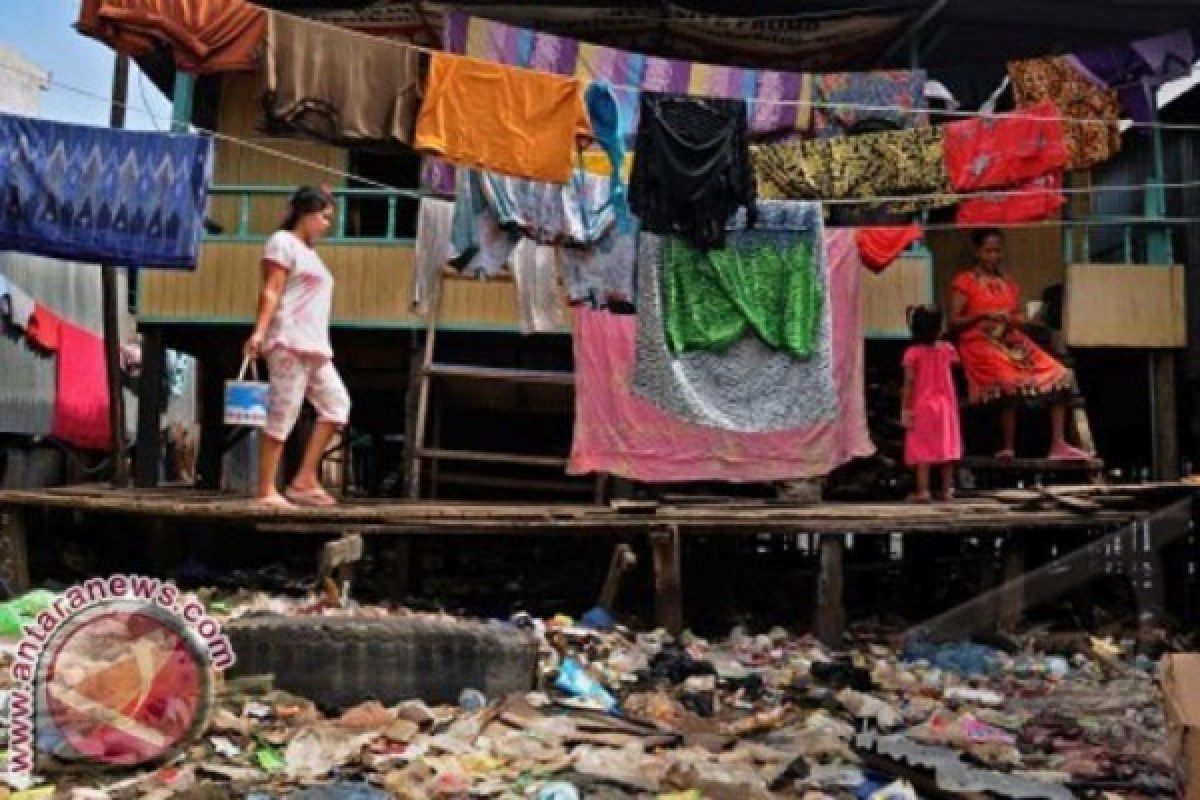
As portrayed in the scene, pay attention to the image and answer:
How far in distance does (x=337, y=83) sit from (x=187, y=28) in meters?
1.04

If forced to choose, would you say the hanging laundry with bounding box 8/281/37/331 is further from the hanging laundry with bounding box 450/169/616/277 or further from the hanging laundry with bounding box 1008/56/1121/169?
the hanging laundry with bounding box 1008/56/1121/169

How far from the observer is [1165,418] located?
9938mm

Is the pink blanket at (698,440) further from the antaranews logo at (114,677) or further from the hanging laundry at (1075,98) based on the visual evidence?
the antaranews logo at (114,677)

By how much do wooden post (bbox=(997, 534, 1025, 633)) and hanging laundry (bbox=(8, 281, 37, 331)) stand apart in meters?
10.5

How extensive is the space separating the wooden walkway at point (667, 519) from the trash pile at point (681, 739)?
990 mm

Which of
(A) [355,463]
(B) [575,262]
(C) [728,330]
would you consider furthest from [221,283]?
(A) [355,463]

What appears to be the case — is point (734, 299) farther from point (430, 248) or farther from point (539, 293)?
point (430, 248)

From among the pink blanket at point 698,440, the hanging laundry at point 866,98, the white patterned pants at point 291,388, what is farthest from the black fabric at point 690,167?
the white patterned pants at point 291,388

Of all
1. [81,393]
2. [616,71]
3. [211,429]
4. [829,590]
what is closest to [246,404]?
[829,590]

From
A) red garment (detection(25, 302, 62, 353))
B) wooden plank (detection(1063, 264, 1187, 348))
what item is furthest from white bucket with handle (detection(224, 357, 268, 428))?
red garment (detection(25, 302, 62, 353))

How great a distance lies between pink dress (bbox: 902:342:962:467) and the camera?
26.2ft

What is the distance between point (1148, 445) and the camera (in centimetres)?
1174

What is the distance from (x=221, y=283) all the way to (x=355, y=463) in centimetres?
821

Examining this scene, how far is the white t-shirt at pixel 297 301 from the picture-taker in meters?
6.40
